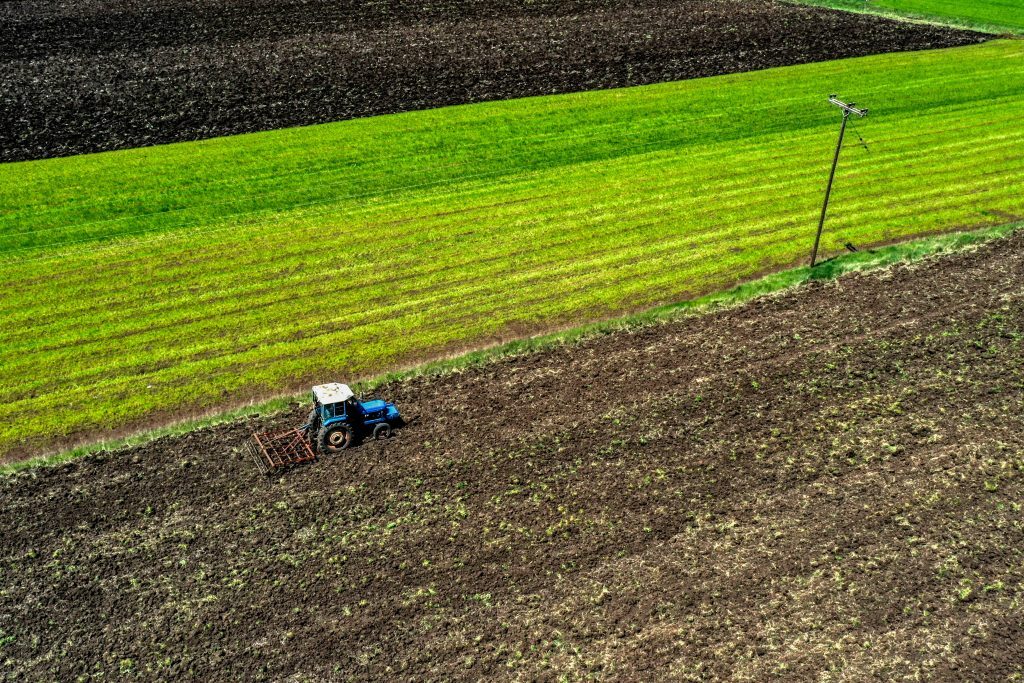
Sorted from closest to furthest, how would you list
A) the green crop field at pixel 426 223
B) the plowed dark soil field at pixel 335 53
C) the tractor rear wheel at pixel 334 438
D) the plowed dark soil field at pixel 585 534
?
the plowed dark soil field at pixel 585 534 < the tractor rear wheel at pixel 334 438 < the green crop field at pixel 426 223 < the plowed dark soil field at pixel 335 53

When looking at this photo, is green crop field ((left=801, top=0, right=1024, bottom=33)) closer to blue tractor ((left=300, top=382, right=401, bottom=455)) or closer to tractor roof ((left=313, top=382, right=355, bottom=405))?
blue tractor ((left=300, top=382, right=401, bottom=455))

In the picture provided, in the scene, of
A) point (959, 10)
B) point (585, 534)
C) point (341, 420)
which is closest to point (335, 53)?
point (341, 420)

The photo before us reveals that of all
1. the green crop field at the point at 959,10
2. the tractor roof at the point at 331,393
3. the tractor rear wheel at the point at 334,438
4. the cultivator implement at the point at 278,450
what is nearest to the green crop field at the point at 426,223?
Answer: the cultivator implement at the point at 278,450

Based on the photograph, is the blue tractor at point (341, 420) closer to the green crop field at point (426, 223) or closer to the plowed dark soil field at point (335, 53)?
the green crop field at point (426, 223)

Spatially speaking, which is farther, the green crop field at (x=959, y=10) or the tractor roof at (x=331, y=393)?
the green crop field at (x=959, y=10)

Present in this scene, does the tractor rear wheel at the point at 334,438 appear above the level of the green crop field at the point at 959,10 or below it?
below

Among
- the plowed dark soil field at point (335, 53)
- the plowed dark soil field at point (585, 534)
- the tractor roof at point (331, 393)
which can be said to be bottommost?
the plowed dark soil field at point (585, 534)
